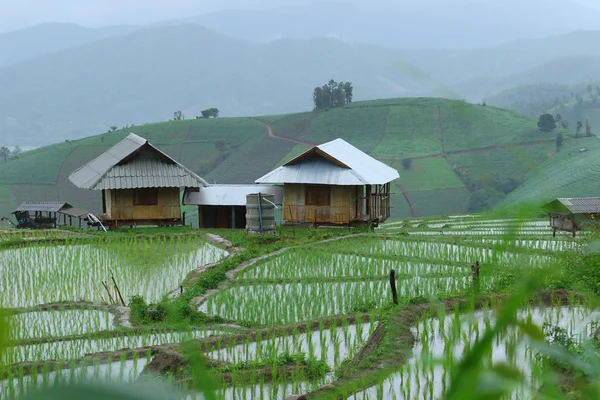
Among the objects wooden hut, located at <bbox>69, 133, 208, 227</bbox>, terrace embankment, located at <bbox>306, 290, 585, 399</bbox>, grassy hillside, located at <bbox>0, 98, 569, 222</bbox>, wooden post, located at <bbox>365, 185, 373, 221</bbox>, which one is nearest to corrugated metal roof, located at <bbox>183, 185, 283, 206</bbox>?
wooden hut, located at <bbox>69, 133, 208, 227</bbox>

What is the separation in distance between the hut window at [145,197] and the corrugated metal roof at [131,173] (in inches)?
30.6

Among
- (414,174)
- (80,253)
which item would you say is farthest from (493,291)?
(414,174)

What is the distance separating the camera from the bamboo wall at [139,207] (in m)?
25.4

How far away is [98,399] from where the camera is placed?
1.47 ft

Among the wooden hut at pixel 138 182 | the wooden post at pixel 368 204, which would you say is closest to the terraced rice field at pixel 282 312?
the wooden post at pixel 368 204

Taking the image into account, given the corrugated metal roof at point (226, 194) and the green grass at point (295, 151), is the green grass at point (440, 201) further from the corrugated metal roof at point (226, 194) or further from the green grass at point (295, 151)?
the corrugated metal roof at point (226, 194)

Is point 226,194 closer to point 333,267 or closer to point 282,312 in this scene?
point 333,267

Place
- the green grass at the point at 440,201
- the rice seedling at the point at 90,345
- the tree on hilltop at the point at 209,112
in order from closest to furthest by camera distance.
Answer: the rice seedling at the point at 90,345 → the green grass at the point at 440,201 → the tree on hilltop at the point at 209,112

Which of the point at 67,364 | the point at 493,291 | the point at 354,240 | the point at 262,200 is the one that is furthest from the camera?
the point at 262,200

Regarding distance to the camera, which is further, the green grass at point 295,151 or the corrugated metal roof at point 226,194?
the green grass at point 295,151

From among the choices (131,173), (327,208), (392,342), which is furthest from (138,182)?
(392,342)

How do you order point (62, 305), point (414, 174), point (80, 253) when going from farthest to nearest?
1. point (414, 174)
2. point (80, 253)
3. point (62, 305)

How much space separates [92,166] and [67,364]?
65.1ft

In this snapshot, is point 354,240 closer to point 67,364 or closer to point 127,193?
point 127,193
